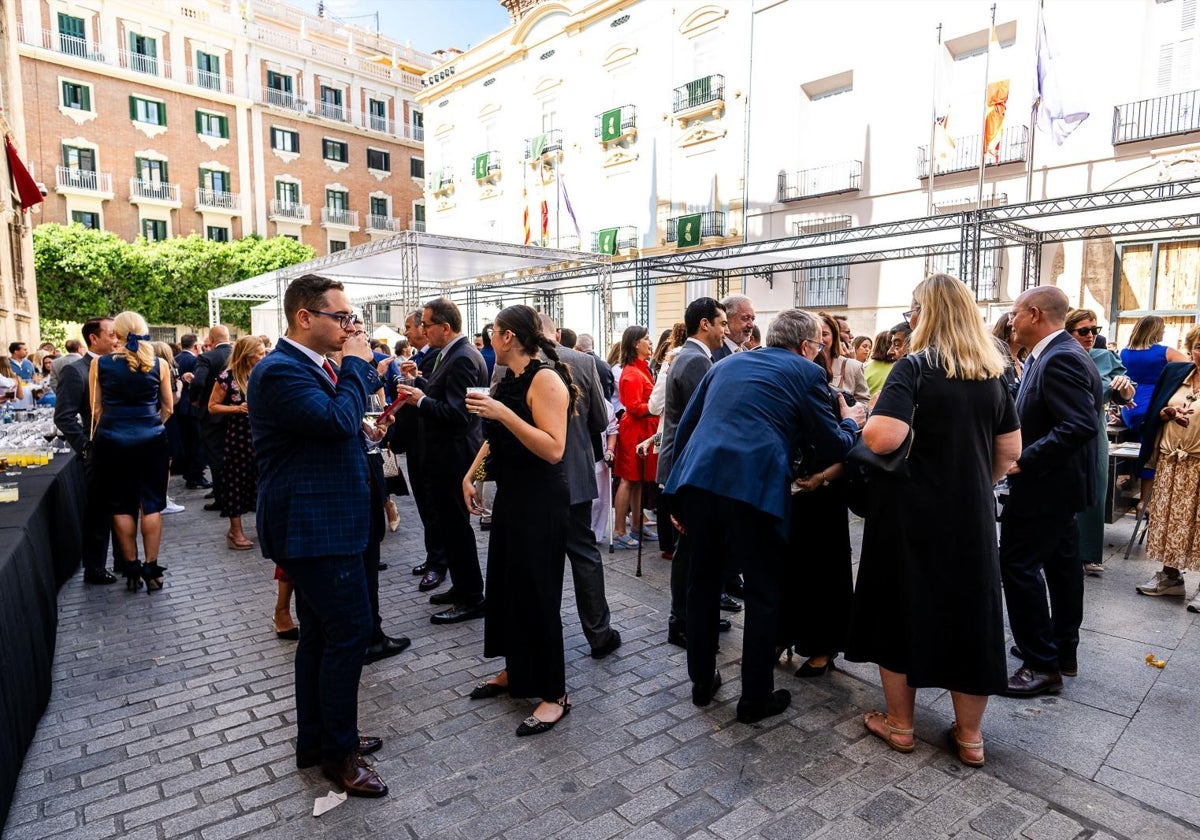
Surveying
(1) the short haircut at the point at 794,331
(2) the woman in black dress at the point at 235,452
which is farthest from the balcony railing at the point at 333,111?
(1) the short haircut at the point at 794,331

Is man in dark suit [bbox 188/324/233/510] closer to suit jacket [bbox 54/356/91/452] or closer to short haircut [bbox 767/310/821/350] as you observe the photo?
suit jacket [bbox 54/356/91/452]

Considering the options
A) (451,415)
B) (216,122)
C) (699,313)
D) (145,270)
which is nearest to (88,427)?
(451,415)

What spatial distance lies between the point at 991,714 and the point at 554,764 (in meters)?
2.01

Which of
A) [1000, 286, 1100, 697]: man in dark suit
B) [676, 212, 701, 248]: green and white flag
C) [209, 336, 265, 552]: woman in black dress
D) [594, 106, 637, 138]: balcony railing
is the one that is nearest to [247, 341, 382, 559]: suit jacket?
[1000, 286, 1100, 697]: man in dark suit

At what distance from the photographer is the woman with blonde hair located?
16.5 feet

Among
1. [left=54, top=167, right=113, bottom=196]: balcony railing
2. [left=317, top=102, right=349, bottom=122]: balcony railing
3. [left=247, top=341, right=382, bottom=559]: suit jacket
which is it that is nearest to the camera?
[left=247, top=341, right=382, bottom=559]: suit jacket

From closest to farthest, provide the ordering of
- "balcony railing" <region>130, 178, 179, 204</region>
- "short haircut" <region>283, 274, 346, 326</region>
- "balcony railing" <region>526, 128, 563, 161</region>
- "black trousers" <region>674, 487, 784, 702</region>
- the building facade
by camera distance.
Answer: "short haircut" <region>283, 274, 346, 326</region> < "black trousers" <region>674, 487, 784, 702</region> < "balcony railing" <region>526, 128, 563, 161</region> < the building facade < "balcony railing" <region>130, 178, 179, 204</region>

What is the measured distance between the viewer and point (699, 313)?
14.6ft

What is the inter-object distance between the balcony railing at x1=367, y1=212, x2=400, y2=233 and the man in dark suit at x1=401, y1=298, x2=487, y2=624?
123ft

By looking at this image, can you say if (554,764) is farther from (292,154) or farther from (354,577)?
(292,154)

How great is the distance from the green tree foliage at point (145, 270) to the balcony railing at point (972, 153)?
2468 centimetres

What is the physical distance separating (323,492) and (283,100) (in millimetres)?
40821

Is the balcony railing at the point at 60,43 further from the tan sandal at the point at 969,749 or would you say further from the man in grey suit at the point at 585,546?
the tan sandal at the point at 969,749

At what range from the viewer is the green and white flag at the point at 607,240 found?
22922 mm
